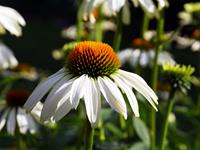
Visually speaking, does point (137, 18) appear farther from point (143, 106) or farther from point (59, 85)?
point (59, 85)

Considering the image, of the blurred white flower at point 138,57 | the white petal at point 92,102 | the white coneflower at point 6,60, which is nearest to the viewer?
the white petal at point 92,102

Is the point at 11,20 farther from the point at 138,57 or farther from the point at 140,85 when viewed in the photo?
the point at 138,57

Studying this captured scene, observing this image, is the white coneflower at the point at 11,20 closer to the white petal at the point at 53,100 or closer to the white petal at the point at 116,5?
the white petal at the point at 116,5

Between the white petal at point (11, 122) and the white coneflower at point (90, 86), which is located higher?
the white coneflower at point (90, 86)

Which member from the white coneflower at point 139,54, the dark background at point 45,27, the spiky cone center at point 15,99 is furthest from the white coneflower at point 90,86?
the dark background at point 45,27

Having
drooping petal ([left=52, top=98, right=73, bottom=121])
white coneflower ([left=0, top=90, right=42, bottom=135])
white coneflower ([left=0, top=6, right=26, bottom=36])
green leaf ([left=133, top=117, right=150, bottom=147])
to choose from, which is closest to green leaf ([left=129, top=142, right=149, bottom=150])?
green leaf ([left=133, top=117, right=150, bottom=147])

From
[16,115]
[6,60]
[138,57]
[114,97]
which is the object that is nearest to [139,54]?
[138,57]
